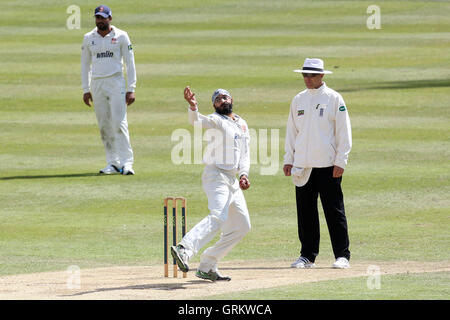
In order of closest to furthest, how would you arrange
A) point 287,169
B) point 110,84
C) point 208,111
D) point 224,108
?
point 224,108
point 287,169
point 110,84
point 208,111

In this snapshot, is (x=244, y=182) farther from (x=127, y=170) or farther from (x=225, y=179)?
(x=127, y=170)

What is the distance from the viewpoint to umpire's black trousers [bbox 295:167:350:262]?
37.8 feet

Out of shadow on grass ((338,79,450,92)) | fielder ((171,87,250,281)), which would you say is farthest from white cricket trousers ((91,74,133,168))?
shadow on grass ((338,79,450,92))

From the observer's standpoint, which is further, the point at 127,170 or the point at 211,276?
the point at 127,170

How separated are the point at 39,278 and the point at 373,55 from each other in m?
19.2

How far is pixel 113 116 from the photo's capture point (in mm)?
17297

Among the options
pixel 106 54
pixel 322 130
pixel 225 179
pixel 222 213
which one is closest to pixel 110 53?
pixel 106 54

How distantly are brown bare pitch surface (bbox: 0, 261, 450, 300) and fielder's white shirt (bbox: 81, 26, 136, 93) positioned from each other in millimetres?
5821

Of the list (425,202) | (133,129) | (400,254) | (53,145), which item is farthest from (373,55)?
(400,254)

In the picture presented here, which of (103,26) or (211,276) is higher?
(103,26)

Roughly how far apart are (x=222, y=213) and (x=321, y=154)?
1601 millimetres

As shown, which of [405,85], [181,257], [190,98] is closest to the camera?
[181,257]

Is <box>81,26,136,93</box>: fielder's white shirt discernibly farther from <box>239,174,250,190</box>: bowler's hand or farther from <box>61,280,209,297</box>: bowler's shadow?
<box>61,280,209,297</box>: bowler's shadow
